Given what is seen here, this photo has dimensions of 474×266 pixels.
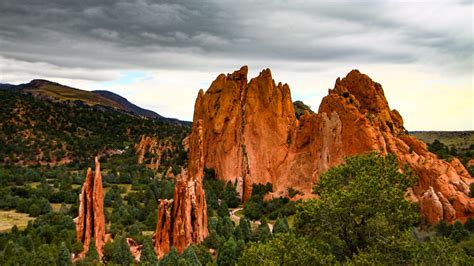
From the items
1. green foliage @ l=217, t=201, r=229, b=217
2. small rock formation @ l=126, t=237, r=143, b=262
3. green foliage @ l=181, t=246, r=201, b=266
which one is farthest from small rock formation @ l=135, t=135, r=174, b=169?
green foliage @ l=181, t=246, r=201, b=266

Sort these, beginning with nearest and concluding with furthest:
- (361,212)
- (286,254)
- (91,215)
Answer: (286,254), (361,212), (91,215)

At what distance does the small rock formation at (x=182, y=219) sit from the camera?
5969cm

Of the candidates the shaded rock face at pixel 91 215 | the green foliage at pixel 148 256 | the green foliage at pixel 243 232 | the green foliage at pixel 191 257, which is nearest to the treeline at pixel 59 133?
the green foliage at pixel 243 232

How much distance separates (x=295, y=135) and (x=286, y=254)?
7661 cm

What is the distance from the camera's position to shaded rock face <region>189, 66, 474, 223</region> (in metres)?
82.2

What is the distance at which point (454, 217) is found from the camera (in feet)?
213

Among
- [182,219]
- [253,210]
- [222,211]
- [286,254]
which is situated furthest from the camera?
[253,210]

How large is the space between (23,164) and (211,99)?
65066 millimetres

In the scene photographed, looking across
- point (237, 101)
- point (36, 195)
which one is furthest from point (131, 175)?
point (237, 101)

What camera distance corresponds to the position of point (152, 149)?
13812cm

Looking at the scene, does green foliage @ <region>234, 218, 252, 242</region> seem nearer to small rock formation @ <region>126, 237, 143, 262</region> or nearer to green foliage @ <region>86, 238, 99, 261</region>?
small rock formation @ <region>126, 237, 143, 262</region>

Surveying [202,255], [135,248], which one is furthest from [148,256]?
[135,248]

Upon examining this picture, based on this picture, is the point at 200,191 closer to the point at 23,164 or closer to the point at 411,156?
the point at 411,156

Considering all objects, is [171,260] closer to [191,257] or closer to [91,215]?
[191,257]
